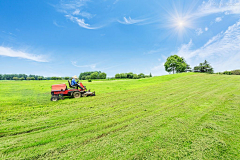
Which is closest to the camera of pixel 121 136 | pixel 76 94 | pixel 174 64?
pixel 121 136

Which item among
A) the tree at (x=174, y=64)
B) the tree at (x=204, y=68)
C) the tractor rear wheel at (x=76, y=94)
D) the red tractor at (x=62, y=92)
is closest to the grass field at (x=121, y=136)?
the red tractor at (x=62, y=92)

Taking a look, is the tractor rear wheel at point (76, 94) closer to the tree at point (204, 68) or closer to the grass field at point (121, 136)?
the grass field at point (121, 136)

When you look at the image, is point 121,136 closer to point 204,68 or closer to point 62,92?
point 62,92

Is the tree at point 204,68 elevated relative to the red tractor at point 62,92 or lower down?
elevated

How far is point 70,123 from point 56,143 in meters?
1.43

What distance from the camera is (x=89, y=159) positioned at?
288cm

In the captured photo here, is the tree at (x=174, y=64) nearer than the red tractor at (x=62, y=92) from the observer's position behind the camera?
No

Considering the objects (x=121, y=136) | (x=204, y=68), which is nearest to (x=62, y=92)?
(x=121, y=136)

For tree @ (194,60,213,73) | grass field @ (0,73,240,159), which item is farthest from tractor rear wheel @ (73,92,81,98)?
tree @ (194,60,213,73)

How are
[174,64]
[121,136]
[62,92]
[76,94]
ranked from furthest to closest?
[174,64] < [76,94] < [62,92] < [121,136]

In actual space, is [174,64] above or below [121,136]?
above

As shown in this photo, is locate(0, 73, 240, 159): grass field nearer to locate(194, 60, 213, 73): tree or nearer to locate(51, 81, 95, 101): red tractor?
locate(51, 81, 95, 101): red tractor

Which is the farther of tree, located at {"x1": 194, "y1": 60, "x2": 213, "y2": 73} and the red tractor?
tree, located at {"x1": 194, "y1": 60, "x2": 213, "y2": 73}

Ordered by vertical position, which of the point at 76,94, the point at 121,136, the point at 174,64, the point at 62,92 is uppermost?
the point at 174,64
